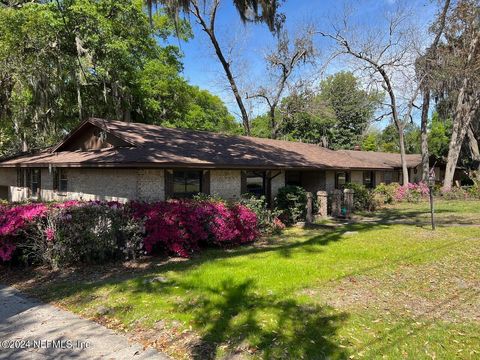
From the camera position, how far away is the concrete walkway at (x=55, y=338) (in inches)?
165

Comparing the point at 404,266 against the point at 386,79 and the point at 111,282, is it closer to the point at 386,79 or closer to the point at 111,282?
the point at 111,282

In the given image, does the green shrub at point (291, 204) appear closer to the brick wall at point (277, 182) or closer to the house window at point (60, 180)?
the brick wall at point (277, 182)

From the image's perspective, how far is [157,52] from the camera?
88.2ft

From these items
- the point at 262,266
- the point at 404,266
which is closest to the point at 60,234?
the point at 262,266

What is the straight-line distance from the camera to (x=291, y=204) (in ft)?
48.8

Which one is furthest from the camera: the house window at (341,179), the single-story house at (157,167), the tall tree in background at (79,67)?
the house window at (341,179)

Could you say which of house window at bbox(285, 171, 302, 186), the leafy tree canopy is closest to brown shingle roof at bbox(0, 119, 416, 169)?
house window at bbox(285, 171, 302, 186)

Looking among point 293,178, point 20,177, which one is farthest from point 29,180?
point 293,178

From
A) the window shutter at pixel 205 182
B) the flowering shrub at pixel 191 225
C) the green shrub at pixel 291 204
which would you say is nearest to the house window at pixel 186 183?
the window shutter at pixel 205 182

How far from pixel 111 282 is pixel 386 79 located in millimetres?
25401

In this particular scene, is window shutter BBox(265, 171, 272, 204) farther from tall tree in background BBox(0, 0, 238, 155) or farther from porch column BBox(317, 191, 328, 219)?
tall tree in background BBox(0, 0, 238, 155)

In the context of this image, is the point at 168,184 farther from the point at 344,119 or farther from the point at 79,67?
the point at 344,119

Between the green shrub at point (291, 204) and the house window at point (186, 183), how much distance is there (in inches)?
143

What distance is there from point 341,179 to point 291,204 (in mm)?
7117
